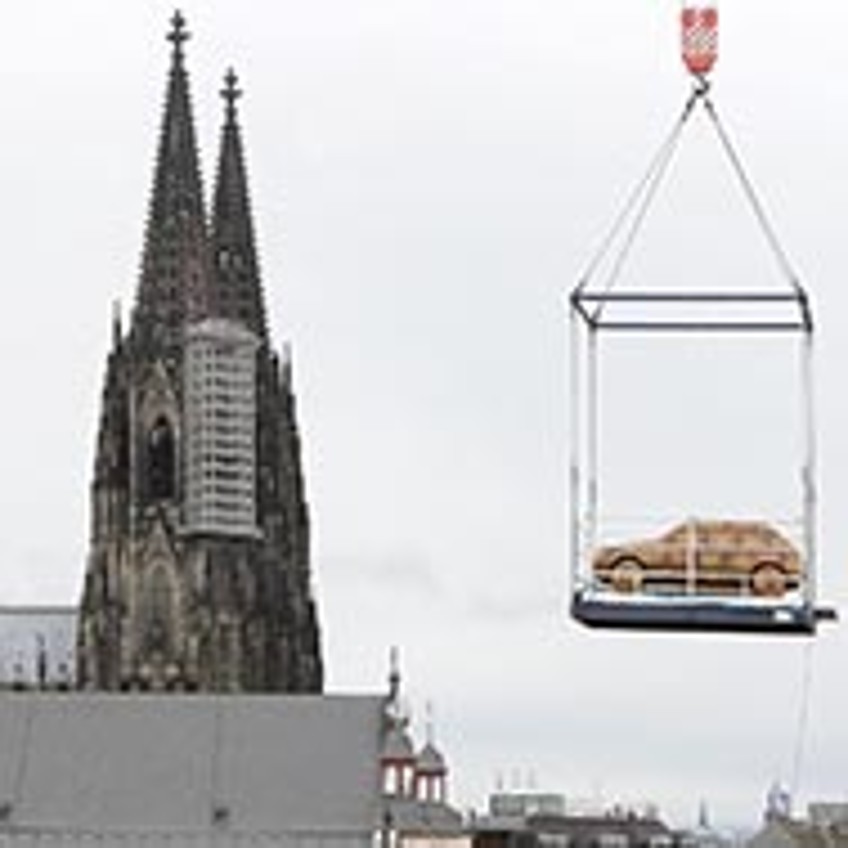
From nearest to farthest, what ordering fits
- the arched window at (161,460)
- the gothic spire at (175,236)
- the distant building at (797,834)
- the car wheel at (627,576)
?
the car wheel at (627,576) → the distant building at (797,834) → the arched window at (161,460) → the gothic spire at (175,236)

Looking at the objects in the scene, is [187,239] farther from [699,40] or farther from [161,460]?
[699,40]

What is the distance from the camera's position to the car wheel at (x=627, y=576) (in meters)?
19.0

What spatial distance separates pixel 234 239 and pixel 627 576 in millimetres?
113752

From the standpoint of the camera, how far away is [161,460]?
12788 centimetres

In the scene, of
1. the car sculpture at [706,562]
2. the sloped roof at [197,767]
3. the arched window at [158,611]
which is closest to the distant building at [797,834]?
the arched window at [158,611]

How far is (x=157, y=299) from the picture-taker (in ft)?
428

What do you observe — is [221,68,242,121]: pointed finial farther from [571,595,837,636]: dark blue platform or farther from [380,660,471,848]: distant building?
[571,595,837,636]: dark blue platform

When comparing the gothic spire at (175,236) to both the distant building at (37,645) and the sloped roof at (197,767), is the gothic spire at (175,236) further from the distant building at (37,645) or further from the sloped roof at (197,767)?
the sloped roof at (197,767)

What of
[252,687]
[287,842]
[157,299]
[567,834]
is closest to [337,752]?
[287,842]

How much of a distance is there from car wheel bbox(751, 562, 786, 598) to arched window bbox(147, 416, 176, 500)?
356 feet

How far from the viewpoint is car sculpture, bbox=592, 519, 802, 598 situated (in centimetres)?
1891

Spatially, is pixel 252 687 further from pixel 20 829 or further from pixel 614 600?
pixel 614 600

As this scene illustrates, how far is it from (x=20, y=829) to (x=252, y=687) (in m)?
45.1

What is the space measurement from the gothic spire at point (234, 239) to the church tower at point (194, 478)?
0.18ft
